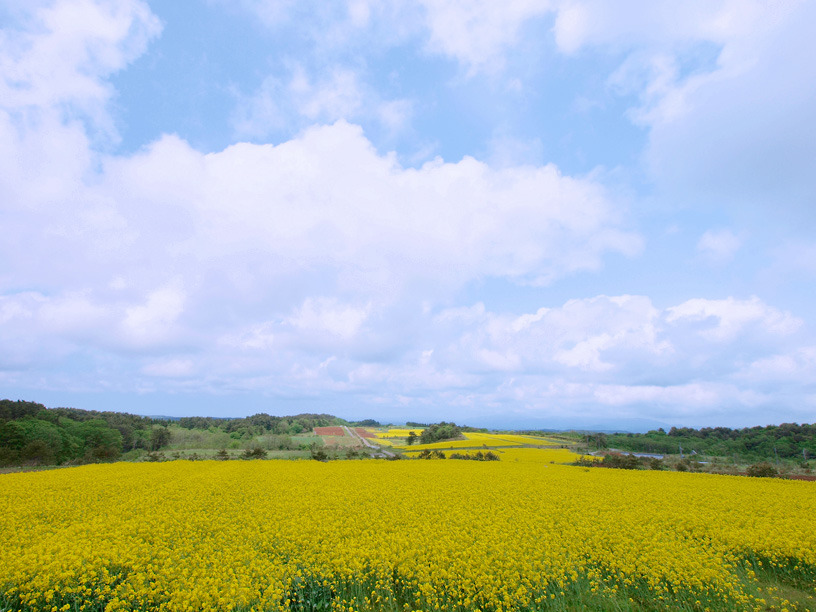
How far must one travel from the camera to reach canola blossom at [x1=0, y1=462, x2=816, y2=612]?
307 inches

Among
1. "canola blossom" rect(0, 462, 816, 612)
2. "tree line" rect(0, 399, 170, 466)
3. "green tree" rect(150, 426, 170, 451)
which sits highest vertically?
"canola blossom" rect(0, 462, 816, 612)

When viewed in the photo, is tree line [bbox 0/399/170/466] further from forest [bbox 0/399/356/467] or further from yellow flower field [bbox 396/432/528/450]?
yellow flower field [bbox 396/432/528/450]

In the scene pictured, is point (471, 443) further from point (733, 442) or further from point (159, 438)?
point (159, 438)

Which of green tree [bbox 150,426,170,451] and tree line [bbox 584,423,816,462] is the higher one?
tree line [bbox 584,423,816,462]

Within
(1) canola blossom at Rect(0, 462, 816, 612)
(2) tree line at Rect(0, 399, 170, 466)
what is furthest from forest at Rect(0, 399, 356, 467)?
(1) canola blossom at Rect(0, 462, 816, 612)

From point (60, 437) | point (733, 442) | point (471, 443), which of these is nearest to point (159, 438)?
point (60, 437)

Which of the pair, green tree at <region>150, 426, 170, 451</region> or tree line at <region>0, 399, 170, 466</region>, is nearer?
tree line at <region>0, 399, 170, 466</region>

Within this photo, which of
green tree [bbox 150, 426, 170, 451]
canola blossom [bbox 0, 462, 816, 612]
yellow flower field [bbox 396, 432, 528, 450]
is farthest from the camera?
green tree [bbox 150, 426, 170, 451]

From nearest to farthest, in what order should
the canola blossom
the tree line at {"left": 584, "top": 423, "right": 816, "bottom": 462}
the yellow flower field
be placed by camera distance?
the canola blossom → the tree line at {"left": 584, "top": 423, "right": 816, "bottom": 462} → the yellow flower field

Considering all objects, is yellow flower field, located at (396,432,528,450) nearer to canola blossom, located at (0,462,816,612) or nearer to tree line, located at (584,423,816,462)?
tree line, located at (584,423,816,462)

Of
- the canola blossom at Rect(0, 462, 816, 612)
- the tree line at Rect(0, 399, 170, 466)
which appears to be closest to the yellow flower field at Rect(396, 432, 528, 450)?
the canola blossom at Rect(0, 462, 816, 612)

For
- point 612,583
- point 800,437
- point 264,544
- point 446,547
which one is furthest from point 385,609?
point 800,437

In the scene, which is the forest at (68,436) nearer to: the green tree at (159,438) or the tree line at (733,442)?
the green tree at (159,438)

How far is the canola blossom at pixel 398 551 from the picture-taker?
7.79 meters
